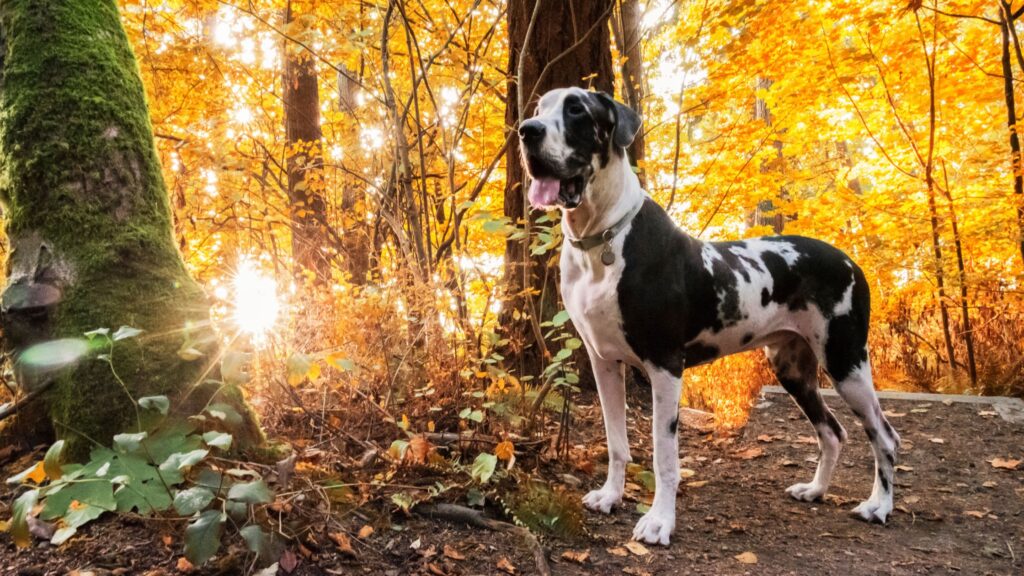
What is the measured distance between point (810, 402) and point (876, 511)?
26.8 inches

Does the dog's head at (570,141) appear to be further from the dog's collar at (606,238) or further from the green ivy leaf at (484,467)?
the green ivy leaf at (484,467)

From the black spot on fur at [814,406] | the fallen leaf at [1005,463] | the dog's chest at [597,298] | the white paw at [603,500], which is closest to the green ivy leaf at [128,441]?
the dog's chest at [597,298]

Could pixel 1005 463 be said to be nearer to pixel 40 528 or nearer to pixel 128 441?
pixel 128 441

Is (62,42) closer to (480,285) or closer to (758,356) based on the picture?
(480,285)

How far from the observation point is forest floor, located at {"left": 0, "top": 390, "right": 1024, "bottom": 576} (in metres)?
2.12

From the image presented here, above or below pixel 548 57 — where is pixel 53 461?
below

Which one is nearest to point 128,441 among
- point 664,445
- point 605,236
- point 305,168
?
point 605,236

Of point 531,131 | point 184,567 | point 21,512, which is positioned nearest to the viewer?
→ point 21,512

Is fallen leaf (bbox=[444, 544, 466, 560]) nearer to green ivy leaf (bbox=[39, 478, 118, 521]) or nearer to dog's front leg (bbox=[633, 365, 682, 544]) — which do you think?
dog's front leg (bbox=[633, 365, 682, 544])

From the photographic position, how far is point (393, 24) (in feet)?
18.9

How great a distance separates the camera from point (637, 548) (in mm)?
2783

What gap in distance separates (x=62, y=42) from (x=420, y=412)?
2.51 metres

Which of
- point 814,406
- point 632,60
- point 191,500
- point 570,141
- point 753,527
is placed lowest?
point 753,527

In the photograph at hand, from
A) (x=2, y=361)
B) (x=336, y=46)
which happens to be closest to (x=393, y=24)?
(x=336, y=46)
